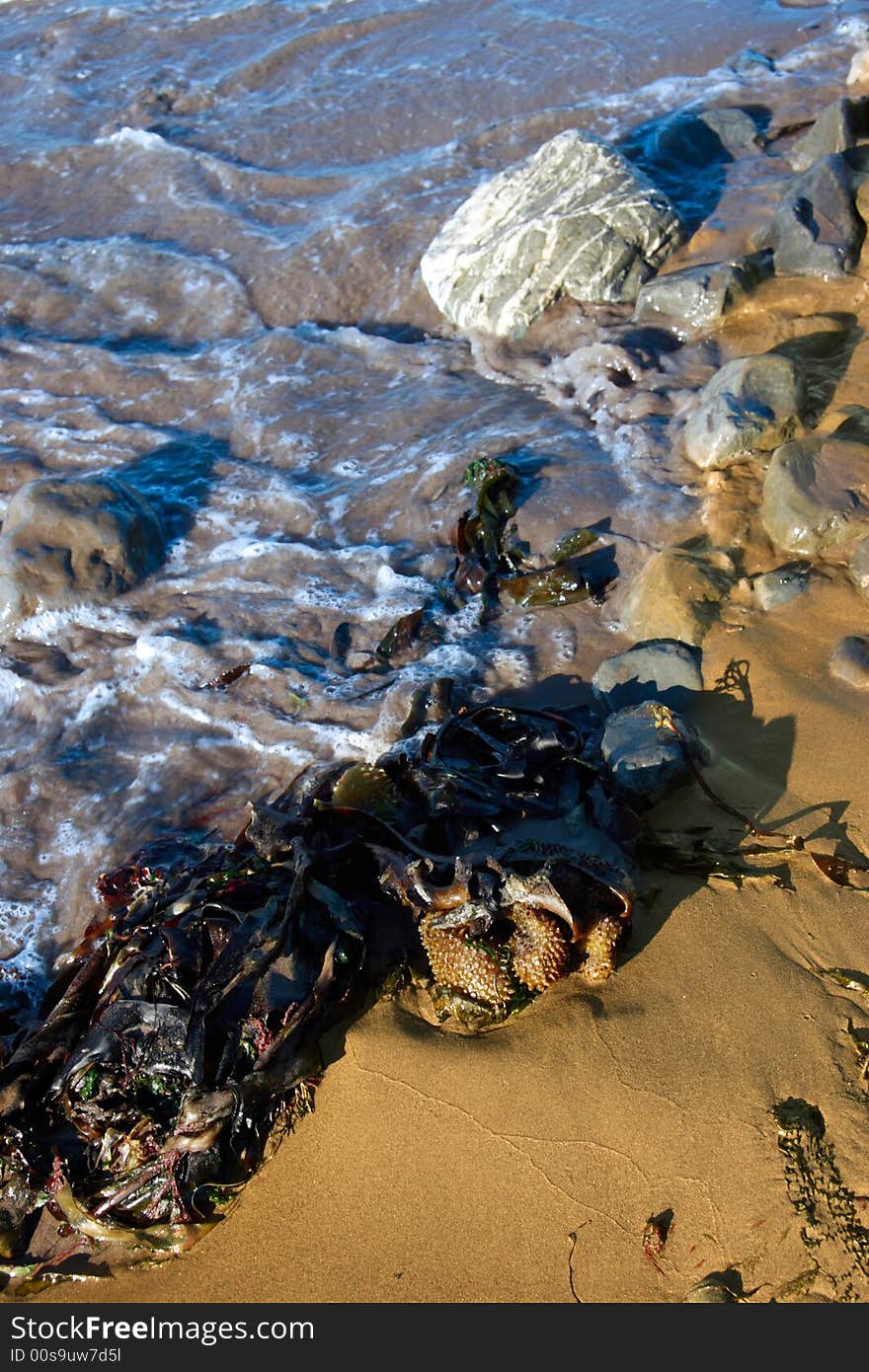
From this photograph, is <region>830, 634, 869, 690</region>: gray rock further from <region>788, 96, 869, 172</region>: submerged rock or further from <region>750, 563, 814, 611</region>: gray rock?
<region>788, 96, 869, 172</region>: submerged rock

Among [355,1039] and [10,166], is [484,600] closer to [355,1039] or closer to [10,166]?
[355,1039]

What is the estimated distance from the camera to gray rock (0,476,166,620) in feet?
16.1

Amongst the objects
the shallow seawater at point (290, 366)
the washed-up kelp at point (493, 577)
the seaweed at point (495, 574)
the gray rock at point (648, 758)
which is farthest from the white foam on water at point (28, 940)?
the gray rock at point (648, 758)

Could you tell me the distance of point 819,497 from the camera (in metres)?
4.02

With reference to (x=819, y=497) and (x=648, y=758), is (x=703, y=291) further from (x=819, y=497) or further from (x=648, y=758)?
(x=648, y=758)

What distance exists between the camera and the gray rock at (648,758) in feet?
10.9

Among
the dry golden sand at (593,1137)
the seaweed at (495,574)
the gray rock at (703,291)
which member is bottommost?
the dry golden sand at (593,1137)

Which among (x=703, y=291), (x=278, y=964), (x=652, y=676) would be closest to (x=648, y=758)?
(x=652, y=676)

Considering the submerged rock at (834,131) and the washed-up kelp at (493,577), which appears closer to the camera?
the washed-up kelp at (493,577)

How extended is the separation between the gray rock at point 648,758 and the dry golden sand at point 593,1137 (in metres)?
0.38

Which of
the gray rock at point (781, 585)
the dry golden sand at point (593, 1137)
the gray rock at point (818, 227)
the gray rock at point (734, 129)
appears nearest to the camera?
the dry golden sand at point (593, 1137)

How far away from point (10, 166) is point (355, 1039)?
30.7 feet

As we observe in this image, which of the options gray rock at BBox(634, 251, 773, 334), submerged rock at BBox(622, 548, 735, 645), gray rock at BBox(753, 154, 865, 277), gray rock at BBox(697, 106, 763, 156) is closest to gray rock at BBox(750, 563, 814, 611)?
submerged rock at BBox(622, 548, 735, 645)

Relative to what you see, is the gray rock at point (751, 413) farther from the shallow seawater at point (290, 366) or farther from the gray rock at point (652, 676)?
the gray rock at point (652, 676)
